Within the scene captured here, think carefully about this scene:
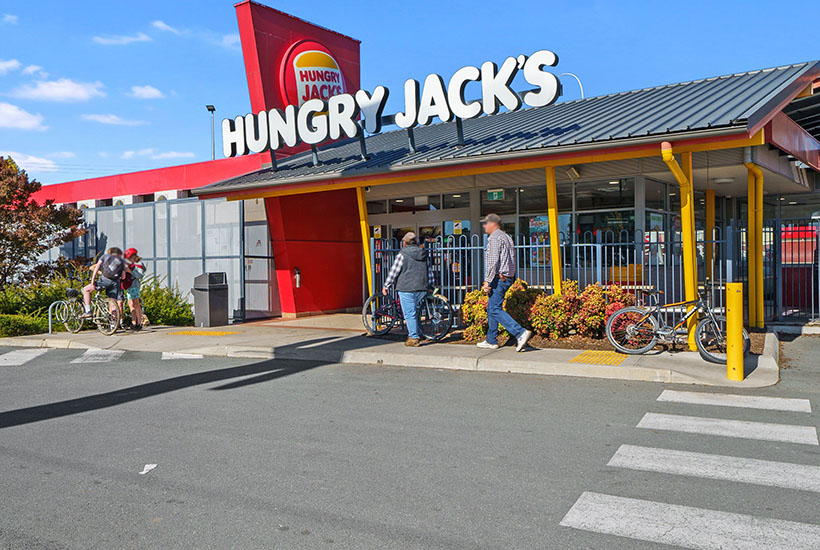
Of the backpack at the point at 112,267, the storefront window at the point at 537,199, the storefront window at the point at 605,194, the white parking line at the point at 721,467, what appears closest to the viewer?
the white parking line at the point at 721,467

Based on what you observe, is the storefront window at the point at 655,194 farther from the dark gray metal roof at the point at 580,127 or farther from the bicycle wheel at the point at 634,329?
the bicycle wheel at the point at 634,329

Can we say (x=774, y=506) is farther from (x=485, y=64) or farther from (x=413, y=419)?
(x=485, y=64)

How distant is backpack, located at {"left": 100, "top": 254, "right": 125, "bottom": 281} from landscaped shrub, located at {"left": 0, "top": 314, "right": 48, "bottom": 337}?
207 centimetres

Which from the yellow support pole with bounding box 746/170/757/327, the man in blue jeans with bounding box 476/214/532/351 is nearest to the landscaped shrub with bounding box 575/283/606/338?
the man in blue jeans with bounding box 476/214/532/351

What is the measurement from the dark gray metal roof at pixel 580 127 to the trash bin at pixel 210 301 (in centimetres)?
213

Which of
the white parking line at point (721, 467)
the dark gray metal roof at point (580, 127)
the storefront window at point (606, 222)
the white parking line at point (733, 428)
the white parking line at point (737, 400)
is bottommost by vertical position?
the white parking line at point (721, 467)

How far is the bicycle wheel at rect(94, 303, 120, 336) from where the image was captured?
13.3 meters

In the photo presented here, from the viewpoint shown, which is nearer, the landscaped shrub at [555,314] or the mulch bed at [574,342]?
the mulch bed at [574,342]

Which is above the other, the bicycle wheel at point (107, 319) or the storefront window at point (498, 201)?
the storefront window at point (498, 201)

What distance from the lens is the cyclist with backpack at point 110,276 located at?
1314 cm

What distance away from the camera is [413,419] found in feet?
20.9

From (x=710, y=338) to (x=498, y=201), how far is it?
8311mm

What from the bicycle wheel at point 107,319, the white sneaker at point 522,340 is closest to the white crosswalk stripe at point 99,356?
the bicycle wheel at point 107,319

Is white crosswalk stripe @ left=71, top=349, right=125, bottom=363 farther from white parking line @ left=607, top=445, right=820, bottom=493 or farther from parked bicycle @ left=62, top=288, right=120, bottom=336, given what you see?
white parking line @ left=607, top=445, right=820, bottom=493
